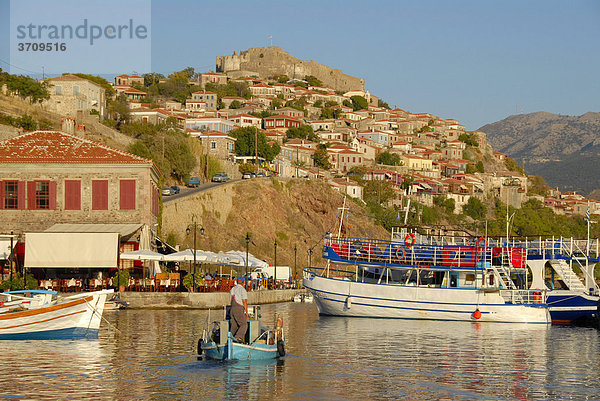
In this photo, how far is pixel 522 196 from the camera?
147m

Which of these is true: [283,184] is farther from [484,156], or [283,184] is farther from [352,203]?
[484,156]

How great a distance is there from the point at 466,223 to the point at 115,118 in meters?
53.7

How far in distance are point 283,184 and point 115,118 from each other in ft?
93.8

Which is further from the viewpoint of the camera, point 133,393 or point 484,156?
point 484,156

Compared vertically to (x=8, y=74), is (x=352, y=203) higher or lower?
lower

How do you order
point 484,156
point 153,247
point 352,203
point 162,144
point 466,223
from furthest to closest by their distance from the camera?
point 484,156, point 466,223, point 352,203, point 162,144, point 153,247

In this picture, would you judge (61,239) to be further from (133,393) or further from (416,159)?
(416,159)

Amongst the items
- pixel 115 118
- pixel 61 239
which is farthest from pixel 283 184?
pixel 61 239

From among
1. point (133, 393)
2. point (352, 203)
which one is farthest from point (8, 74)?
point (133, 393)

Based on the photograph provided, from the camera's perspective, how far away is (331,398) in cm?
1750

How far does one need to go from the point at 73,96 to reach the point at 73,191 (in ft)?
146

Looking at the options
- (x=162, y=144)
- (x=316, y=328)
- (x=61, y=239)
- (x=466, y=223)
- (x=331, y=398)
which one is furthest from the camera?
(x=466, y=223)

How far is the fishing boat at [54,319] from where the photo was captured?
86.4 ft

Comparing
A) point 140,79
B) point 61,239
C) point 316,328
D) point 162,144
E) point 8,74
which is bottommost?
point 316,328
